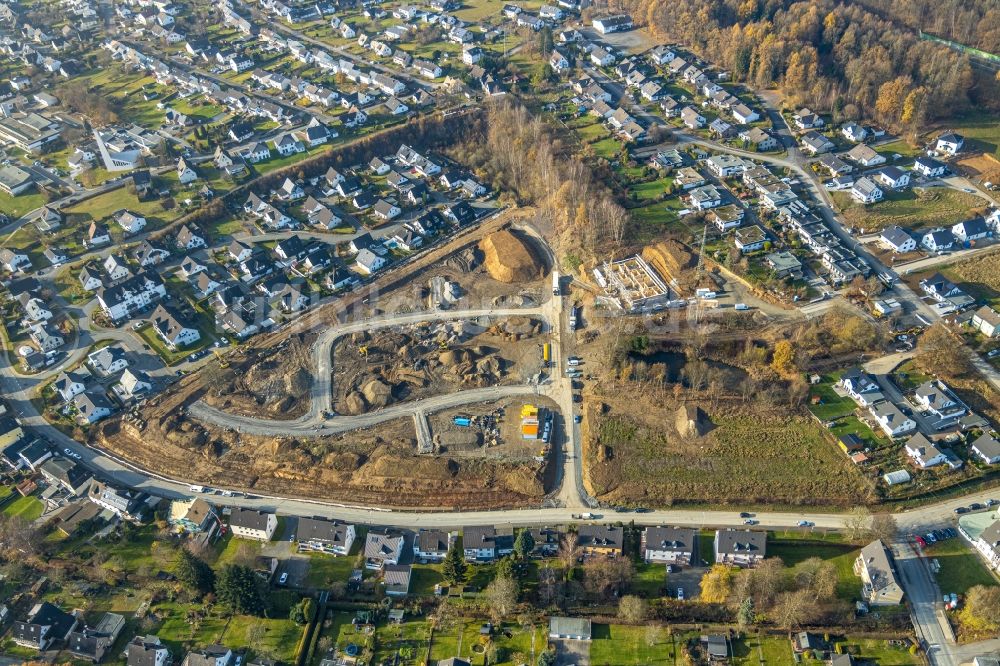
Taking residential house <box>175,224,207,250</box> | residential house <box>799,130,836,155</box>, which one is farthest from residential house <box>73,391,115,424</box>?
residential house <box>799,130,836,155</box>

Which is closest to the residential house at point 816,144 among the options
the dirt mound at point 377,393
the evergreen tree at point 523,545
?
the dirt mound at point 377,393

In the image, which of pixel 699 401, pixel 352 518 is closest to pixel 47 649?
pixel 352 518

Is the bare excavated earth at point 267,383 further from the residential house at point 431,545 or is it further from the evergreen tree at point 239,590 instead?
the residential house at point 431,545

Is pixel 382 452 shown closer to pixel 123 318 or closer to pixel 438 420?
pixel 438 420

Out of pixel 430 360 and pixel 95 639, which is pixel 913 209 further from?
pixel 95 639

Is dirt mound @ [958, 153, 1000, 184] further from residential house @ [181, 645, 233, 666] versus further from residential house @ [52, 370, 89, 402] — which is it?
residential house @ [52, 370, 89, 402]

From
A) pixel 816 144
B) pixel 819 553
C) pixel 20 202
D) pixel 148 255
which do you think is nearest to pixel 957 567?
pixel 819 553

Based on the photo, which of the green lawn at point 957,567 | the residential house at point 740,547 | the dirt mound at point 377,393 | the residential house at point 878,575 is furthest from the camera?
the dirt mound at point 377,393
